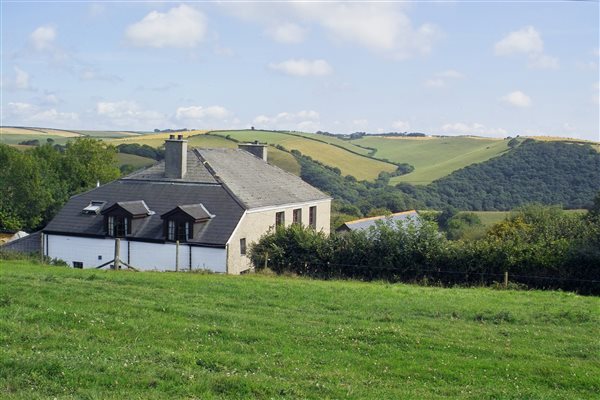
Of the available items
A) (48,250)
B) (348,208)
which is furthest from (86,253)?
(348,208)

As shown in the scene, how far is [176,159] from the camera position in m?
40.0

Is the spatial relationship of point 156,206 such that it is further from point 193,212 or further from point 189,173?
point 193,212

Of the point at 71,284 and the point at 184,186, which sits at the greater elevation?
the point at 184,186

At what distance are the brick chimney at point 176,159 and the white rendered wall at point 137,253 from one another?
5.84m

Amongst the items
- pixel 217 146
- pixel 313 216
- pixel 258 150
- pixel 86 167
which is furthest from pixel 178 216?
pixel 217 146

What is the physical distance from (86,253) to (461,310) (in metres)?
25.3

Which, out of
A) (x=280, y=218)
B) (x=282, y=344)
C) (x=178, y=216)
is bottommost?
(x=282, y=344)

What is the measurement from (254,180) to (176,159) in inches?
202

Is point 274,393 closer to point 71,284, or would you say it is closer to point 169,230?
point 71,284

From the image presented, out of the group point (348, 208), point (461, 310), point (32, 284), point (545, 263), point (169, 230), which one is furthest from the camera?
point (348, 208)

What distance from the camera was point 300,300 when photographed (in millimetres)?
18672

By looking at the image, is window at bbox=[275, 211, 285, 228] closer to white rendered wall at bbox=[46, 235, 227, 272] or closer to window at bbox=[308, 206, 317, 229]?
window at bbox=[308, 206, 317, 229]

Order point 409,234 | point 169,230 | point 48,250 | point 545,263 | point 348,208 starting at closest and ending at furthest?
point 545,263 → point 409,234 → point 169,230 → point 48,250 → point 348,208

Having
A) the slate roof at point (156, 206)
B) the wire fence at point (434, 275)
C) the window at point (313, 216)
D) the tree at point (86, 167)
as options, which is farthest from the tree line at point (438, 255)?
the tree at point (86, 167)
